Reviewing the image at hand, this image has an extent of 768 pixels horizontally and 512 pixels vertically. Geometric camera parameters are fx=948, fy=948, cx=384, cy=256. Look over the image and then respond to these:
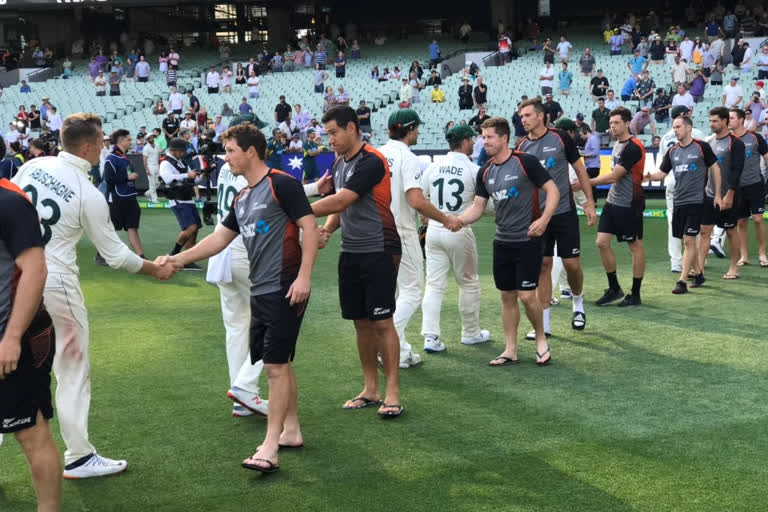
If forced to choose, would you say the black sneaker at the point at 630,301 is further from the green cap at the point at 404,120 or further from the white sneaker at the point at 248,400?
the white sneaker at the point at 248,400

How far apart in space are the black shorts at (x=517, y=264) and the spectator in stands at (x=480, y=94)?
2123cm

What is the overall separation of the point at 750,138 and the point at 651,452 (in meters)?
7.73

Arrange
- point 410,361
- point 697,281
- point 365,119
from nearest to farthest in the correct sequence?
point 410,361 → point 697,281 → point 365,119

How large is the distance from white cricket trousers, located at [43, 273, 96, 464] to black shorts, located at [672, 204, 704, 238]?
23.8ft

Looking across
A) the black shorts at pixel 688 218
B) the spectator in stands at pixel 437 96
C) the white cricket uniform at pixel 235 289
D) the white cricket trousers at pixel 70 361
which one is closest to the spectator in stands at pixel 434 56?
the spectator in stands at pixel 437 96

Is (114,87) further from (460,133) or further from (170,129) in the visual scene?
(460,133)

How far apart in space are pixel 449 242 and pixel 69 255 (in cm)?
360

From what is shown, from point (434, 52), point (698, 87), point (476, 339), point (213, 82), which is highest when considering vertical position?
point (434, 52)

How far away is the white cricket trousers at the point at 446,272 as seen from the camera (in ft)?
26.9

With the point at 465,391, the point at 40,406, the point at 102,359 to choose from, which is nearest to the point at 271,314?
the point at 40,406

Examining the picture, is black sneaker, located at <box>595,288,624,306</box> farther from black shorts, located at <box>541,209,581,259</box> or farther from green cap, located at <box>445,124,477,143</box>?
green cap, located at <box>445,124,477,143</box>

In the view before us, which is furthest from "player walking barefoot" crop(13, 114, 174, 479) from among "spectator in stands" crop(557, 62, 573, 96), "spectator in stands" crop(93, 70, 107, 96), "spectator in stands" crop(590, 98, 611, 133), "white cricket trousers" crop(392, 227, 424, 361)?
"spectator in stands" crop(93, 70, 107, 96)

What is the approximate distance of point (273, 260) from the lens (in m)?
5.43

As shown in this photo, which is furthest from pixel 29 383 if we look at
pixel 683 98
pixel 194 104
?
pixel 194 104
